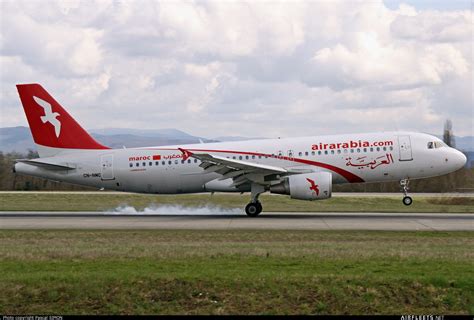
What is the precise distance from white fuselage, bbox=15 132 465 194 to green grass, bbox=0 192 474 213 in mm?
6306

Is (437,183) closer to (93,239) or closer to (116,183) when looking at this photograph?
(116,183)

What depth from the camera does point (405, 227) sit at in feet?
103

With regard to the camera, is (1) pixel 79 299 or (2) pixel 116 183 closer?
(1) pixel 79 299

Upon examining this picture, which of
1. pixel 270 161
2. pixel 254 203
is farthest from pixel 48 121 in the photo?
pixel 270 161

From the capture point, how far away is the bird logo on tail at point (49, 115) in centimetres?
3991

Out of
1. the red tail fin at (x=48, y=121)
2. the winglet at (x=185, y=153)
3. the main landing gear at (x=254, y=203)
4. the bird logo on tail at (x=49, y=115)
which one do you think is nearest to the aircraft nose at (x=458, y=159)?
the main landing gear at (x=254, y=203)

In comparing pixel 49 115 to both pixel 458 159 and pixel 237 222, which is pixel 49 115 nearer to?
pixel 237 222

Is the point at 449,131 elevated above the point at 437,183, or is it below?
above

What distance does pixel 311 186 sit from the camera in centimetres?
3697

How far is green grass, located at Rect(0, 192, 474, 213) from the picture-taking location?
46812 millimetres

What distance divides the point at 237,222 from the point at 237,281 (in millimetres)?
18048

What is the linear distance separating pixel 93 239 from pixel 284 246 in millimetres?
7130

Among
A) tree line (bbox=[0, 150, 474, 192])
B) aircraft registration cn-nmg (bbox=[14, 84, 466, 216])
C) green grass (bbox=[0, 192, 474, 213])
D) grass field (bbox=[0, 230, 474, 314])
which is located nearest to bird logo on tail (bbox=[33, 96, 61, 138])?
aircraft registration cn-nmg (bbox=[14, 84, 466, 216])

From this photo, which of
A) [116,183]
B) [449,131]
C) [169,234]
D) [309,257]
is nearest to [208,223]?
[169,234]
